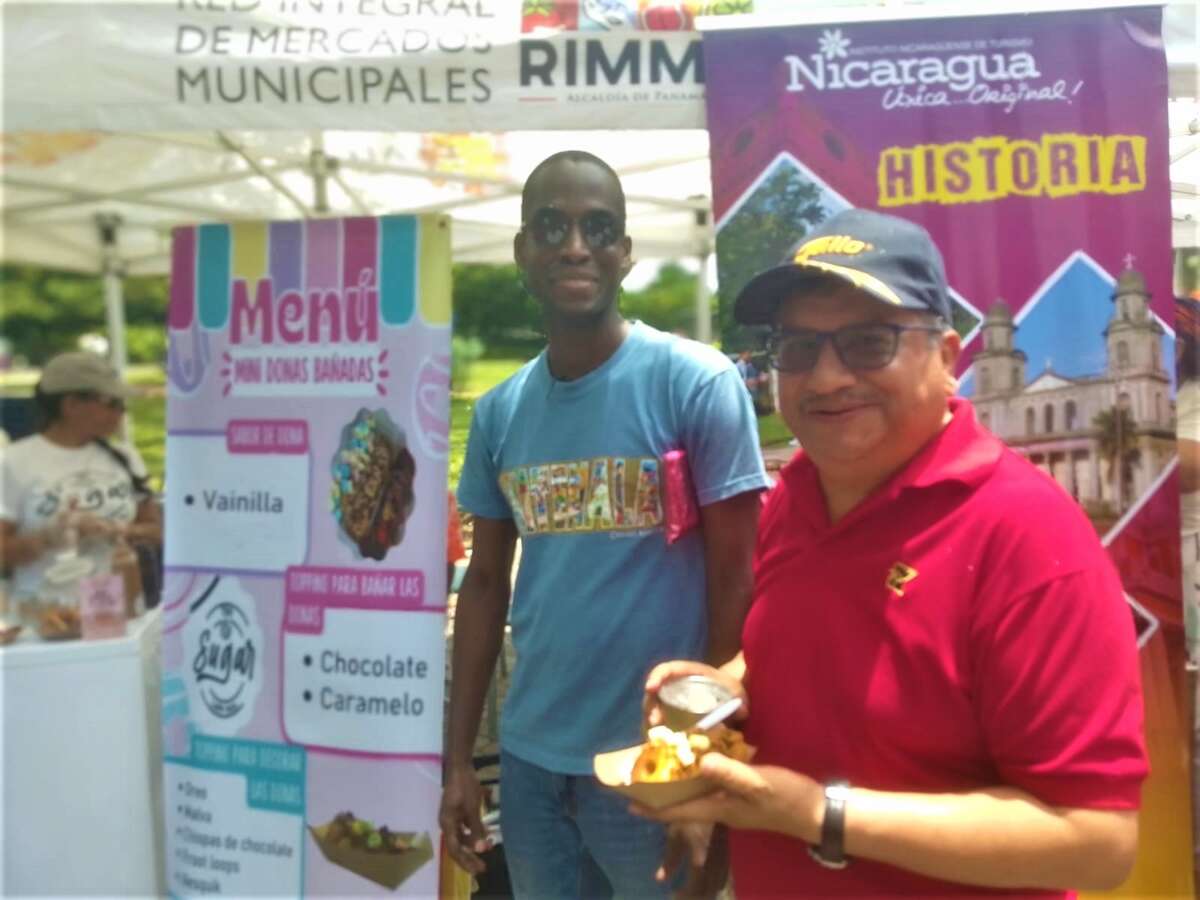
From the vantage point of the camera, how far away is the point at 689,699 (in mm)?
1133

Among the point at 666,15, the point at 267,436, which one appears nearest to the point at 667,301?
the point at 666,15

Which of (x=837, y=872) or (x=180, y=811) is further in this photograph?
(x=180, y=811)

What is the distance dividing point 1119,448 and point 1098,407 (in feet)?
0.29

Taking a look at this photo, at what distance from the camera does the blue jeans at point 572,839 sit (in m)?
1.53

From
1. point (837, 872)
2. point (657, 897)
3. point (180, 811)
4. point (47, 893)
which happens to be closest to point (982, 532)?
point (837, 872)

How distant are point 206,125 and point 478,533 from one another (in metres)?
0.99

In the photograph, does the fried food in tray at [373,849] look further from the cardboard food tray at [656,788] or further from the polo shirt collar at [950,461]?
the polo shirt collar at [950,461]

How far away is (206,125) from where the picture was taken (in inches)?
73.6

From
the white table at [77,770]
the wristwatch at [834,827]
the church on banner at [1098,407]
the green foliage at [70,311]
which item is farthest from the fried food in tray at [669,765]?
the green foliage at [70,311]

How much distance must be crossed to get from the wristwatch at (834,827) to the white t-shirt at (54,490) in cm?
194

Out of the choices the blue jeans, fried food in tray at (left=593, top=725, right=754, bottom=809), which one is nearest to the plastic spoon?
fried food in tray at (left=593, top=725, right=754, bottom=809)

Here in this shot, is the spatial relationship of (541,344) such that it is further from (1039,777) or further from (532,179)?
(1039,777)

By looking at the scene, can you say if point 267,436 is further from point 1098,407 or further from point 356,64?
point 1098,407

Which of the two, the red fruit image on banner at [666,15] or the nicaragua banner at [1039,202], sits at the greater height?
the red fruit image on banner at [666,15]
